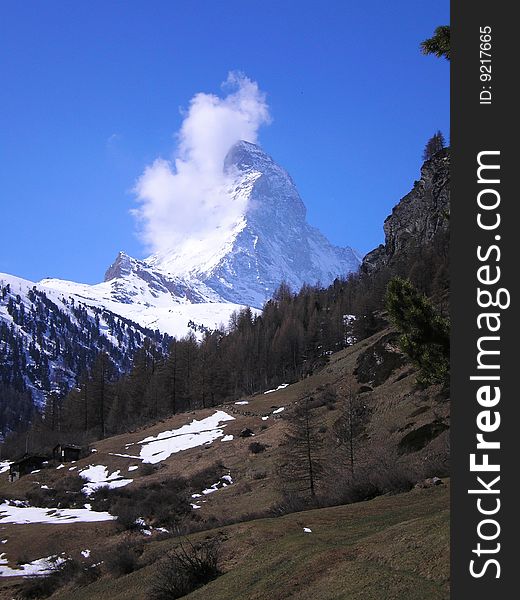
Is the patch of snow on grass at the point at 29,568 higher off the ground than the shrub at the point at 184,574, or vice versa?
the shrub at the point at 184,574

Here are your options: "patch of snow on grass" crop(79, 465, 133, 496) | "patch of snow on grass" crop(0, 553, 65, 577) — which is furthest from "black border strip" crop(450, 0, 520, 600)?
"patch of snow on grass" crop(79, 465, 133, 496)

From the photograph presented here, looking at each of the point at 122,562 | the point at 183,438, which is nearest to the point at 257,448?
the point at 183,438

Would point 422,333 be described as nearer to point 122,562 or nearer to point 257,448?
point 122,562

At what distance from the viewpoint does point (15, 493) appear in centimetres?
5362

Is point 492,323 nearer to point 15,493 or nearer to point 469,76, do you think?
point 469,76

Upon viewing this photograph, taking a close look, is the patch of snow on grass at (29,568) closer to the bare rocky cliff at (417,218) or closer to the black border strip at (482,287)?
the black border strip at (482,287)

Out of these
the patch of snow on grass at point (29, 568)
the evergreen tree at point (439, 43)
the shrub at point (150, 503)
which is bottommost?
the patch of snow on grass at point (29, 568)

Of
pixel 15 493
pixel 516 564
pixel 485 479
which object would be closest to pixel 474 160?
pixel 485 479

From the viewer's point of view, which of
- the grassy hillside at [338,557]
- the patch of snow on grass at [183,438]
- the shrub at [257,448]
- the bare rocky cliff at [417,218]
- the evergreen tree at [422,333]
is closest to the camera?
the grassy hillside at [338,557]

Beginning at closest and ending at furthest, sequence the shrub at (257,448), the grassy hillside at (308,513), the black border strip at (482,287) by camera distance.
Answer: the black border strip at (482,287) → the grassy hillside at (308,513) → the shrub at (257,448)

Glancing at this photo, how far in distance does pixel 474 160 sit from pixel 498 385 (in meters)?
2.27

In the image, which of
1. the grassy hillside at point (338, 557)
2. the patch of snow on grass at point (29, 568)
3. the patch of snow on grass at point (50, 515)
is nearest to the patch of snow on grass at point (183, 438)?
the patch of snow on grass at point (50, 515)

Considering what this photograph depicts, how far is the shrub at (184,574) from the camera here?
37.8 ft

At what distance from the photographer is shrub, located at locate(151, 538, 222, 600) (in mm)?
11516
